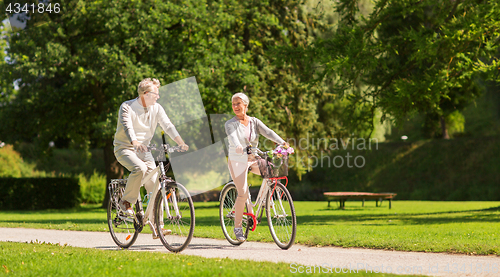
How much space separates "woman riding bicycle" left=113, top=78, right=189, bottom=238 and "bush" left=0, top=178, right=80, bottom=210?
1799 centimetres

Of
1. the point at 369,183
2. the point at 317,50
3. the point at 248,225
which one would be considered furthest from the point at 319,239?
the point at 369,183

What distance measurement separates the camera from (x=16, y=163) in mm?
28531

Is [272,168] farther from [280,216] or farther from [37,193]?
[37,193]

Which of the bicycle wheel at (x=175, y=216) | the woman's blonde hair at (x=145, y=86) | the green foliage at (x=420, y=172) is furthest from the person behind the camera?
the green foliage at (x=420, y=172)

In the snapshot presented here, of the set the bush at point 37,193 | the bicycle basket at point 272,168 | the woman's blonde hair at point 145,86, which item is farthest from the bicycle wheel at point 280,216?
the bush at point 37,193

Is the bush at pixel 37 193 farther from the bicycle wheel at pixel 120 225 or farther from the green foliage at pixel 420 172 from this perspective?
the bicycle wheel at pixel 120 225

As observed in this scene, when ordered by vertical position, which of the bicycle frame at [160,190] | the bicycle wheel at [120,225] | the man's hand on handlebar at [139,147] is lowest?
the bicycle wheel at [120,225]

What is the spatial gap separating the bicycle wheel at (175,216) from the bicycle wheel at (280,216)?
119cm

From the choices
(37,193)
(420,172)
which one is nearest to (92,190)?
(37,193)

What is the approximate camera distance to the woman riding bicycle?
6.93 meters

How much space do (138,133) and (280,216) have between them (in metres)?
2.27

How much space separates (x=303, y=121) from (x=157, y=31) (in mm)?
8709

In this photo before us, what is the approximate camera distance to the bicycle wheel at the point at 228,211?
7629 millimetres

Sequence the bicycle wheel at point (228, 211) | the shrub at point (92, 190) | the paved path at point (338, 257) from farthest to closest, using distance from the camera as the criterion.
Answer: the shrub at point (92, 190) < the bicycle wheel at point (228, 211) < the paved path at point (338, 257)
